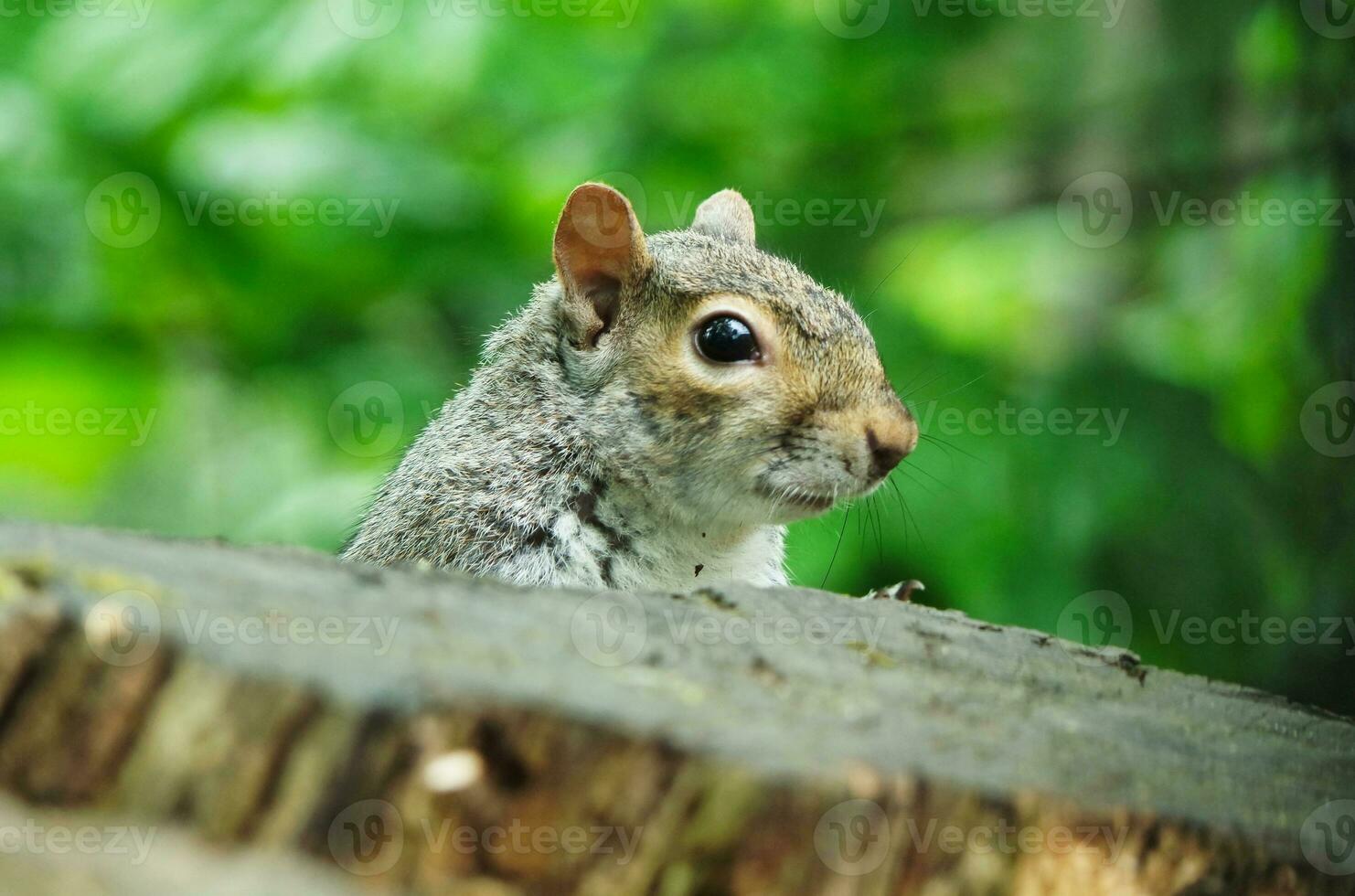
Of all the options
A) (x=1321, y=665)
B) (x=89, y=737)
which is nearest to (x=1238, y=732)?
(x=89, y=737)
